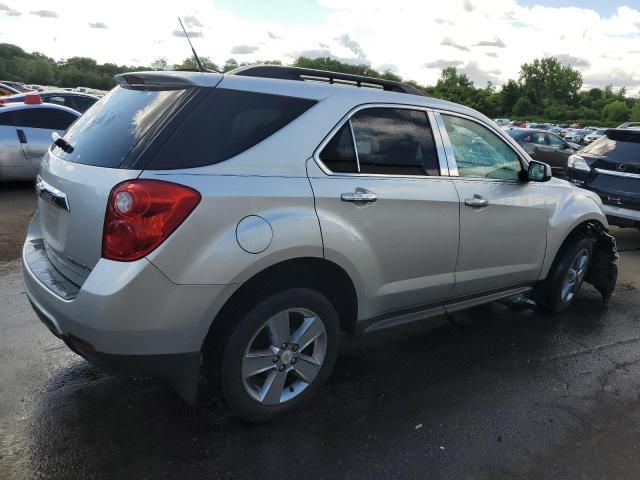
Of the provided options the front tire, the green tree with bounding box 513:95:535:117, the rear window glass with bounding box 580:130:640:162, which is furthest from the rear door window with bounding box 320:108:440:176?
the green tree with bounding box 513:95:535:117

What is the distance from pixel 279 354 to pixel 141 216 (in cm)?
102

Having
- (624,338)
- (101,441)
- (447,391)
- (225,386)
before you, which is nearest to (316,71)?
(225,386)

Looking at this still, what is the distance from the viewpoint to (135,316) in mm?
2318

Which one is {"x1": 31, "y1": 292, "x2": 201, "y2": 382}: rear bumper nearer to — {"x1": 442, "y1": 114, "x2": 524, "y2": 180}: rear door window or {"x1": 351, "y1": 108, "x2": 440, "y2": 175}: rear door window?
{"x1": 351, "y1": 108, "x2": 440, "y2": 175}: rear door window

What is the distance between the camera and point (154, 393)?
3133 millimetres

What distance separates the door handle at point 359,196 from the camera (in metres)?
2.86

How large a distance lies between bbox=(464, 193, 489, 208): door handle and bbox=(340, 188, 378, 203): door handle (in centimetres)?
86

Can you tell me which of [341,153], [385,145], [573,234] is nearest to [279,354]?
[341,153]

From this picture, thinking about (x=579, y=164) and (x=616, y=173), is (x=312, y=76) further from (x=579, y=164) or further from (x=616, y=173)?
(x=579, y=164)

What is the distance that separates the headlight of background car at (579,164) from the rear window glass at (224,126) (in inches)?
242

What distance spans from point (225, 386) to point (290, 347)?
1.30ft

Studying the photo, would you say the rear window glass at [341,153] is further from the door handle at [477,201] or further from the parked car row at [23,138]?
the parked car row at [23,138]

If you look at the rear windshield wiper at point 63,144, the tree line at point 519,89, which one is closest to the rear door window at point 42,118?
the rear windshield wiper at point 63,144

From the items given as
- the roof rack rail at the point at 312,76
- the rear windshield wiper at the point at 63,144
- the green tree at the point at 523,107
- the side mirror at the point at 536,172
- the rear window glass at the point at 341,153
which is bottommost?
the green tree at the point at 523,107
